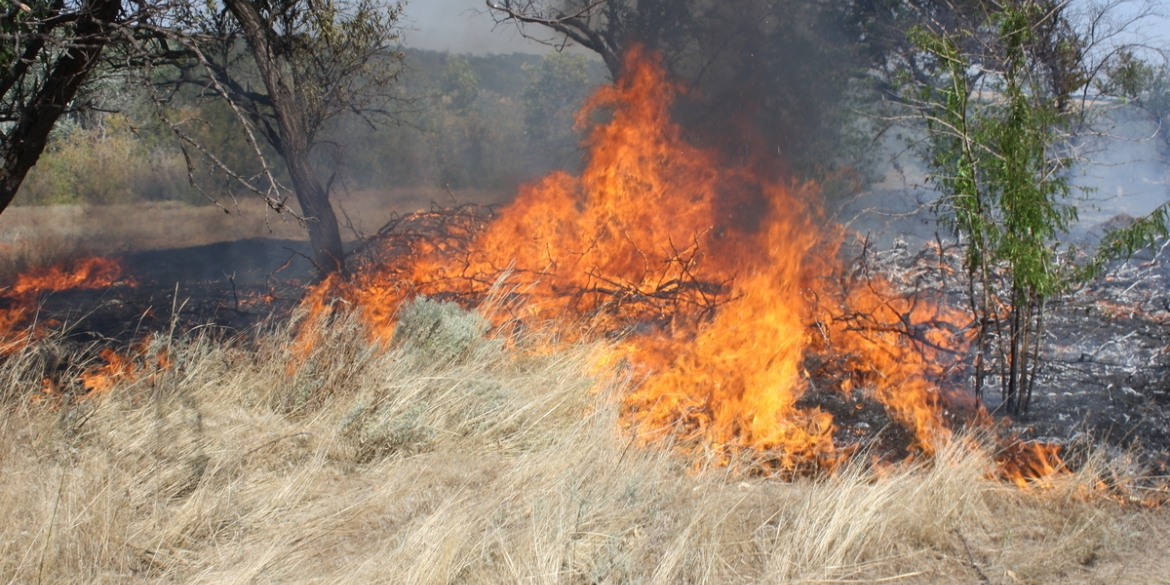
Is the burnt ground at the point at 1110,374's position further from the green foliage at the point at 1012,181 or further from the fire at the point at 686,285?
the fire at the point at 686,285

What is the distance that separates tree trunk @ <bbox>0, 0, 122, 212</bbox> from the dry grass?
1.53 metres

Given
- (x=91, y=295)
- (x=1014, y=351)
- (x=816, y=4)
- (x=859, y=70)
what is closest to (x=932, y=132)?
(x=1014, y=351)

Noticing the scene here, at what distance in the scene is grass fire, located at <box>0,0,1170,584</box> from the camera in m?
3.53

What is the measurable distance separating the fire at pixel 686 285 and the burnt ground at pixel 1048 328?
417 millimetres

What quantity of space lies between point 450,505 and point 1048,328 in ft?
20.5

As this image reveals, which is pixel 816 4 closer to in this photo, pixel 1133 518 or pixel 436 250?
pixel 436 250

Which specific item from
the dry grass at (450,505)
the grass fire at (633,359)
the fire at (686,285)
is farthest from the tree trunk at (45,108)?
the fire at (686,285)

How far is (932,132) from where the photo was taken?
590 cm

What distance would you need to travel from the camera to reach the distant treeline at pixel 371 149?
1488cm

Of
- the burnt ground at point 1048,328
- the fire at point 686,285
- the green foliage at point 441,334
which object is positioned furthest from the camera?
the fire at point 686,285

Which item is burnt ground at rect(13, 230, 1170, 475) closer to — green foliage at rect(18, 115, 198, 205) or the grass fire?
the grass fire

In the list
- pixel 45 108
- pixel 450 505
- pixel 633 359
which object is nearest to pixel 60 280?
pixel 45 108

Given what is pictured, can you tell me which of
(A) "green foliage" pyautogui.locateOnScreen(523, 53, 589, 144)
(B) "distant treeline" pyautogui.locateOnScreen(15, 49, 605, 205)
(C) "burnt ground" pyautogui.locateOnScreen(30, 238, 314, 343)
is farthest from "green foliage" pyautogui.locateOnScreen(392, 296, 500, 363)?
(A) "green foliage" pyautogui.locateOnScreen(523, 53, 589, 144)

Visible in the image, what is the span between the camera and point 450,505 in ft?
12.1
